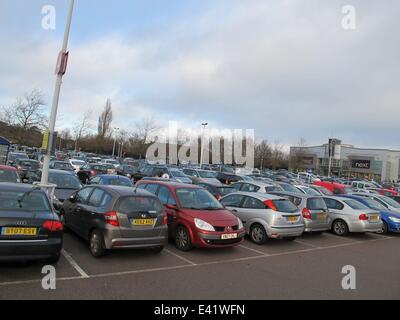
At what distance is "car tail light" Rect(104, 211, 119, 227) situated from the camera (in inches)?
279


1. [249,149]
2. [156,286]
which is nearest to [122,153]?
[249,149]

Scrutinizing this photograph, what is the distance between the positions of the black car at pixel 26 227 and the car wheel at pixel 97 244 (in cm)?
107

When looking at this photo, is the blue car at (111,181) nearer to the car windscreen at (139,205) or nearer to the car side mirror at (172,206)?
the car side mirror at (172,206)

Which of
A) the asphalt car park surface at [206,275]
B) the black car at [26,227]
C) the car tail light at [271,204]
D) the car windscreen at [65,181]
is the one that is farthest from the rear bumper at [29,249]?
the car windscreen at [65,181]

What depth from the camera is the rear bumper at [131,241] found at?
699 centimetres

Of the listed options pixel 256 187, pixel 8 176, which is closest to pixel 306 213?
pixel 256 187

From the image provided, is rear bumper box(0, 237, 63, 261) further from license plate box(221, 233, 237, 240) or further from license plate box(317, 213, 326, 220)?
Answer: license plate box(317, 213, 326, 220)

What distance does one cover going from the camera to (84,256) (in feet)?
24.1

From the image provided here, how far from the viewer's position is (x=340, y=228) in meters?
13.2

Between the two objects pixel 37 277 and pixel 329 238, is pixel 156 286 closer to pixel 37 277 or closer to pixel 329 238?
pixel 37 277

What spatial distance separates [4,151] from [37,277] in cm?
1727

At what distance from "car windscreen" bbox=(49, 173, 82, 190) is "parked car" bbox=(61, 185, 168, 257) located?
13.6ft

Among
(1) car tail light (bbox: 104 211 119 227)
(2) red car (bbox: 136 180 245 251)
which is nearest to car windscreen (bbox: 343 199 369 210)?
(2) red car (bbox: 136 180 245 251)

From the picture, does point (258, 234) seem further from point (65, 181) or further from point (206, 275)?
point (65, 181)
